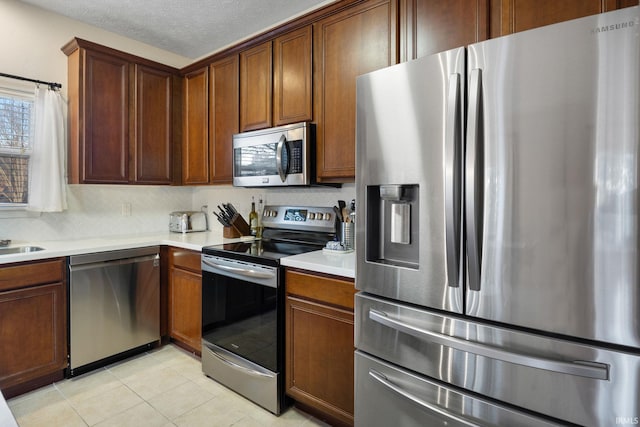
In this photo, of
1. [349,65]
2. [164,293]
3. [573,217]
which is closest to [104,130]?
[164,293]

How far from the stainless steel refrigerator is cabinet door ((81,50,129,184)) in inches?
92.5

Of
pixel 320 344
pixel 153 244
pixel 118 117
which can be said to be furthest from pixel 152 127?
pixel 320 344

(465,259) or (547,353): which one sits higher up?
(465,259)

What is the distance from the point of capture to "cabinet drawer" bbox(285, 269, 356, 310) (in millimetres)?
1723

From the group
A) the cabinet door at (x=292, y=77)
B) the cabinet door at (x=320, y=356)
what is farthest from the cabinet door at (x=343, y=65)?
the cabinet door at (x=320, y=356)

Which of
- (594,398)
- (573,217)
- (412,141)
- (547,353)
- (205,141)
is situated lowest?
(594,398)

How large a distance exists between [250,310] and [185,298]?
0.86 metres

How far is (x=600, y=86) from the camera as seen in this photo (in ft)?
3.07

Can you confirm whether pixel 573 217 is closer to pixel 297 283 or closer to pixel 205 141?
pixel 297 283

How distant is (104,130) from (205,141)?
0.78m

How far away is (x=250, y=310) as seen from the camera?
82.9 inches

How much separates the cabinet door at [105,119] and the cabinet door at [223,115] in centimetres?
70

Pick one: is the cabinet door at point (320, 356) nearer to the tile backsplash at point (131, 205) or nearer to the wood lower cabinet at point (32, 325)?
the tile backsplash at point (131, 205)

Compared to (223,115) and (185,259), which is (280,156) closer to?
(223,115)
